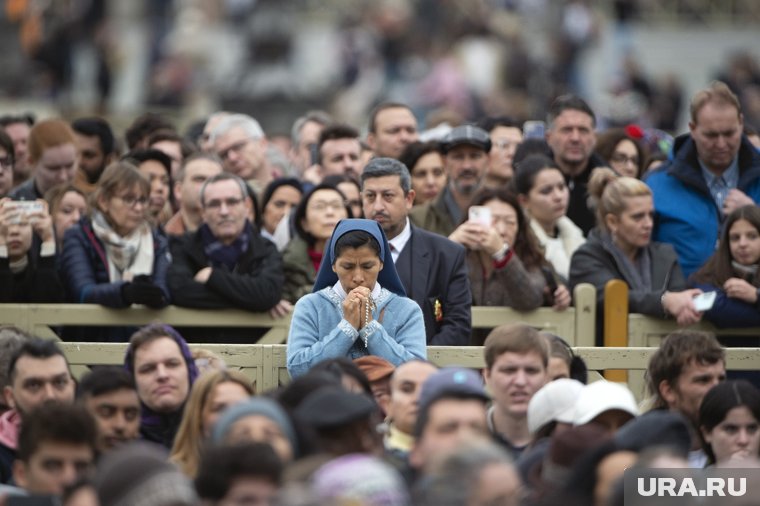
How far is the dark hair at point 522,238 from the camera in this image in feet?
41.2

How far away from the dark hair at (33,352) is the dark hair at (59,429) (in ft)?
4.22

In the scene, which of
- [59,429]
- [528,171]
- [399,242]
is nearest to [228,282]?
[399,242]

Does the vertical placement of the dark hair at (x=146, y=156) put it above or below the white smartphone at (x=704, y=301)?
above

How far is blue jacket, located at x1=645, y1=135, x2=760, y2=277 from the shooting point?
43.2 ft

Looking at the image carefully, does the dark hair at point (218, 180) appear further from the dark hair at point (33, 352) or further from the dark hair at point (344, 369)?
the dark hair at point (344, 369)

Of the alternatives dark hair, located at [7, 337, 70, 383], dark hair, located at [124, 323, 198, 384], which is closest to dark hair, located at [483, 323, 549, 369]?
dark hair, located at [124, 323, 198, 384]

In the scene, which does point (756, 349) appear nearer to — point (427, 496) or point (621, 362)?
point (621, 362)

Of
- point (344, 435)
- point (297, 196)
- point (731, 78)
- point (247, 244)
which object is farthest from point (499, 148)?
point (731, 78)

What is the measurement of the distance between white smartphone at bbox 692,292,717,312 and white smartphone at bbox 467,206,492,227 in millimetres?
1403

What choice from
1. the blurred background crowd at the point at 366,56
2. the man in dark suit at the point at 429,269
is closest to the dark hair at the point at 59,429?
the man in dark suit at the point at 429,269

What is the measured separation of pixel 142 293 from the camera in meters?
12.0

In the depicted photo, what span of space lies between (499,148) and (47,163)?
3492mm

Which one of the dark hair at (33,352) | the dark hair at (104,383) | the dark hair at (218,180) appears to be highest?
the dark hair at (218,180)

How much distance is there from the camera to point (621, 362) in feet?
36.8
